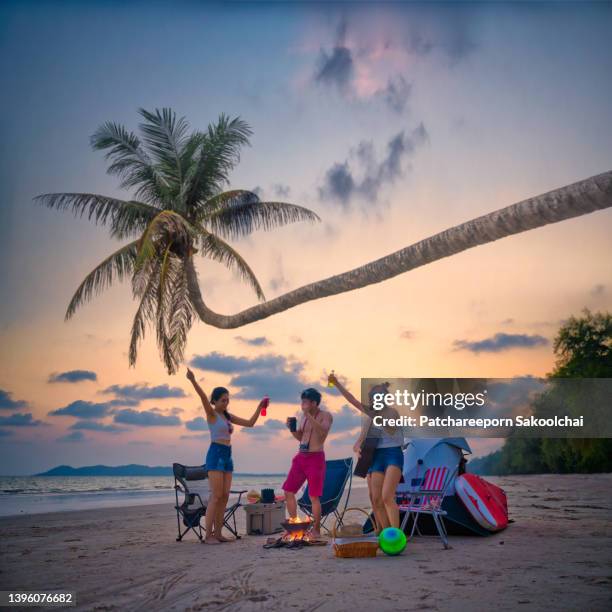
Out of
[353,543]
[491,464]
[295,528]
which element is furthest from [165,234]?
[491,464]

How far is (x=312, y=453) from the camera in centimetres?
683

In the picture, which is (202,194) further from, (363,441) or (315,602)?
(315,602)

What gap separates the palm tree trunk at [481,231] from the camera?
15.4ft

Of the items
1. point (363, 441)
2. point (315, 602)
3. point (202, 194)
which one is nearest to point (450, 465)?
point (363, 441)

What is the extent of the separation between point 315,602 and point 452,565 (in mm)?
1611

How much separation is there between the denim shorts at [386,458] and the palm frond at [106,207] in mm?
9682

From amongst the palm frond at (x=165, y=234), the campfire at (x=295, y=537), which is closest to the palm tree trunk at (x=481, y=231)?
the campfire at (x=295, y=537)

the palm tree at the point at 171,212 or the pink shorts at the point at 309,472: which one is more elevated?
the palm tree at the point at 171,212

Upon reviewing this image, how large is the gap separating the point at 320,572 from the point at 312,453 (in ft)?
5.95

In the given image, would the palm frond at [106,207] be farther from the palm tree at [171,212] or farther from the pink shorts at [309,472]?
the pink shorts at [309,472]

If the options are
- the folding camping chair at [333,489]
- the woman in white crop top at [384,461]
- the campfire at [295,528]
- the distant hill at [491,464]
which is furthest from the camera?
the distant hill at [491,464]

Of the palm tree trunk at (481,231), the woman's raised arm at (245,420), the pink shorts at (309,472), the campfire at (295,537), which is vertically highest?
the palm tree trunk at (481,231)

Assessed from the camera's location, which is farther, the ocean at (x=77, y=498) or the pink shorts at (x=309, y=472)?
the ocean at (x=77, y=498)

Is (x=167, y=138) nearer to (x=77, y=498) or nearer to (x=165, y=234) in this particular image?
(x=165, y=234)
